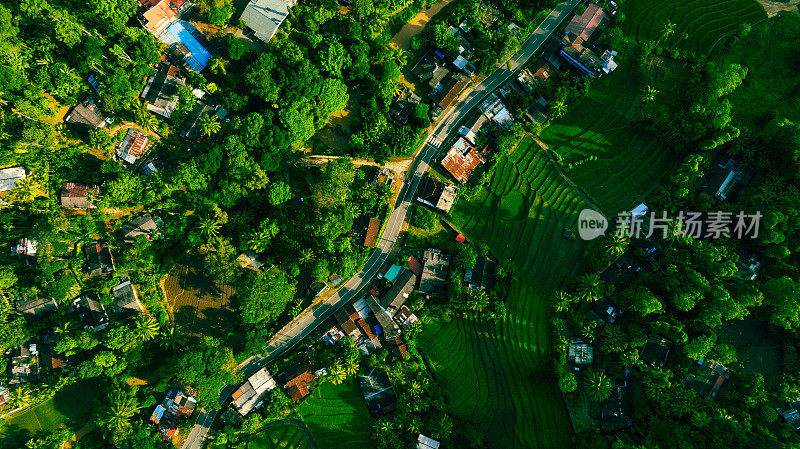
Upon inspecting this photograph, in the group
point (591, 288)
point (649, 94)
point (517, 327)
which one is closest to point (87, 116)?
point (517, 327)

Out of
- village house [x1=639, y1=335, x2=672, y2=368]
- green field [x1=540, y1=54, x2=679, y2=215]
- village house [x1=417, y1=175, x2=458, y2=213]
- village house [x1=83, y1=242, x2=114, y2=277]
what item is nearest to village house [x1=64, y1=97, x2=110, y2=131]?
village house [x1=83, y1=242, x2=114, y2=277]

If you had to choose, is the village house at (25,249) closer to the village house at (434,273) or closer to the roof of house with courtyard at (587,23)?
the village house at (434,273)

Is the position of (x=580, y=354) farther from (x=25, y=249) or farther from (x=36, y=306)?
(x=25, y=249)

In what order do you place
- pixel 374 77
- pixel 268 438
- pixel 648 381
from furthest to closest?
pixel 374 77 → pixel 268 438 → pixel 648 381

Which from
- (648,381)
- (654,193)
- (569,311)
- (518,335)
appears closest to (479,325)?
(518,335)

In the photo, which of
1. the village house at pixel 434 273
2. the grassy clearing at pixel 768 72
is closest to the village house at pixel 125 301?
the village house at pixel 434 273

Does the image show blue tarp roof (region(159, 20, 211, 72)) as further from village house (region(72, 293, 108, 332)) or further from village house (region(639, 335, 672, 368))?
village house (region(639, 335, 672, 368))

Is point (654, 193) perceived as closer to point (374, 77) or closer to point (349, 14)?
point (374, 77)
